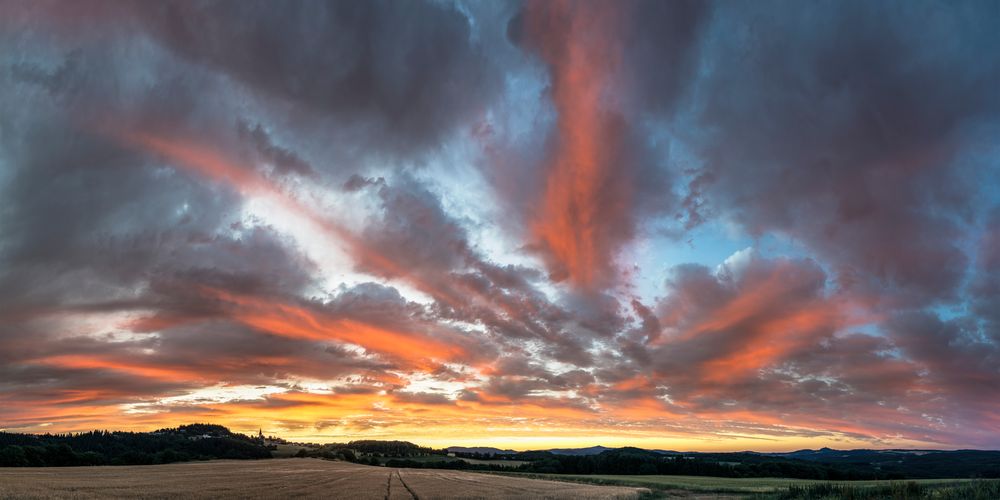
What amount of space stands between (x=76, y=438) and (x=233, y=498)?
624 feet

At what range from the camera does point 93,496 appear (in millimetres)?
40344

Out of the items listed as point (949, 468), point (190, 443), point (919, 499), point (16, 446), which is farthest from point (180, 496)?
point (949, 468)

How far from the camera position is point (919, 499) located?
30109 millimetres

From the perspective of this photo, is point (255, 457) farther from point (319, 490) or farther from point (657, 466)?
point (319, 490)

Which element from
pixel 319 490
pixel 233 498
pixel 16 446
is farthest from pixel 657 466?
pixel 16 446

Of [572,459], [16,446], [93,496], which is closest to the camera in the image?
[93,496]

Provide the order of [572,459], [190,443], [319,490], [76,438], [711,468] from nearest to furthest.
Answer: [319,490], [711,468], [572,459], [76,438], [190,443]

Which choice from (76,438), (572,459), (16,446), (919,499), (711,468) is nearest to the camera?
(919,499)

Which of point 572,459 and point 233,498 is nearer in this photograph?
point 233,498

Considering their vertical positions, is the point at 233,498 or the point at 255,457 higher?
the point at 233,498

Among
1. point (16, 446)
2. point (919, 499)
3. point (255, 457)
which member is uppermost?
point (919, 499)

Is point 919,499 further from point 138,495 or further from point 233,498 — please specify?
point 138,495

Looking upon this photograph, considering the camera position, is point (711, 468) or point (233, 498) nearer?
point (233, 498)

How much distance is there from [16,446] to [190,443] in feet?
304
